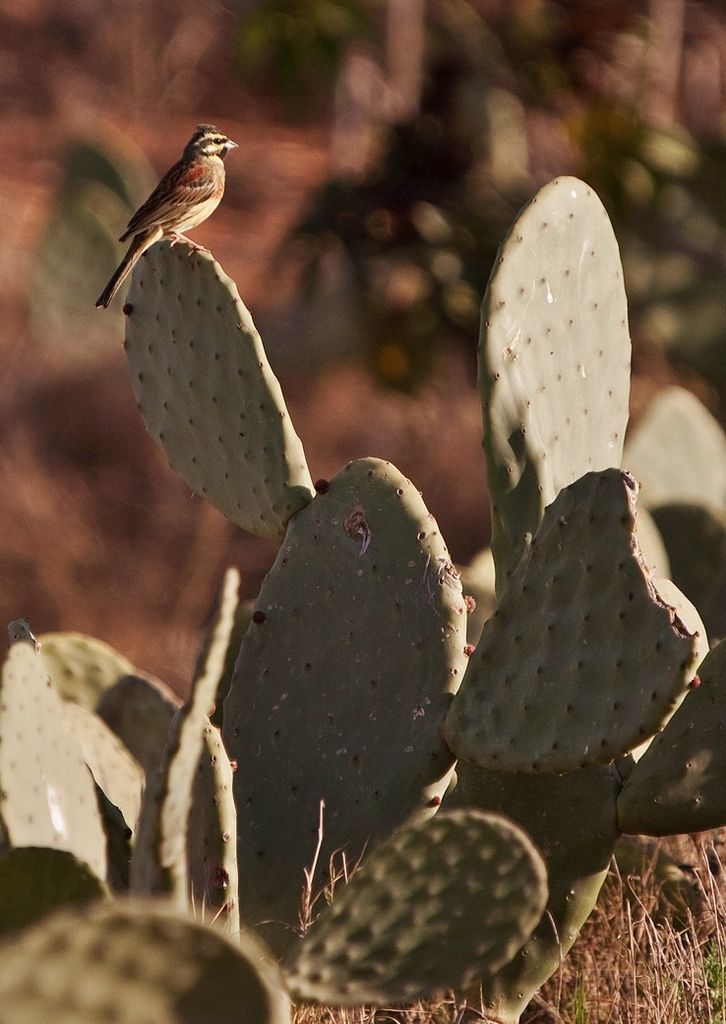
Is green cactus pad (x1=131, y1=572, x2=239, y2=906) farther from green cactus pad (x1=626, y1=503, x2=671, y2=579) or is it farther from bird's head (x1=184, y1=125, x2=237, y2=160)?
green cactus pad (x1=626, y1=503, x2=671, y2=579)

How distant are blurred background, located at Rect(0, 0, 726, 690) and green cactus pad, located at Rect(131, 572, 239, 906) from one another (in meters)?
5.69

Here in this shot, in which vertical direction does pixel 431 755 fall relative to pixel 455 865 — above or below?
below

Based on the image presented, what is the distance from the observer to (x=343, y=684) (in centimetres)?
289

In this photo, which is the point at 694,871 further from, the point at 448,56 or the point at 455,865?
the point at 448,56

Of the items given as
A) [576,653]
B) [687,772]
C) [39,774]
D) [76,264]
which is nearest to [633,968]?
[687,772]

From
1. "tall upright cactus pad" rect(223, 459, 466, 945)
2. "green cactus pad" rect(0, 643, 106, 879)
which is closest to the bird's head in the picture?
"tall upright cactus pad" rect(223, 459, 466, 945)

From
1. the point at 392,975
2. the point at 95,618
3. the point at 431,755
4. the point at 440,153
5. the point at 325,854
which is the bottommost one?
the point at 95,618

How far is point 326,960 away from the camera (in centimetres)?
216

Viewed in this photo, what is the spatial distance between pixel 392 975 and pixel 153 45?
15533mm

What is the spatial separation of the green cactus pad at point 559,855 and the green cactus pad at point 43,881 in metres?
0.92

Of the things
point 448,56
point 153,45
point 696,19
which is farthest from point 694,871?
point 153,45

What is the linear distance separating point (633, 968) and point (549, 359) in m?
1.11

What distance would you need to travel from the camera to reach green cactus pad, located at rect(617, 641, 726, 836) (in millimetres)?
2697

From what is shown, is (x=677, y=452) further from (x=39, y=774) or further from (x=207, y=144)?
(x=39, y=774)
